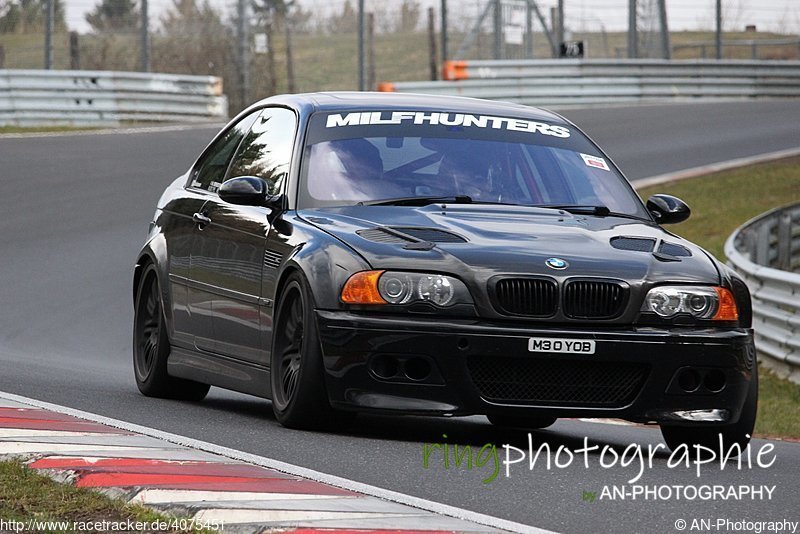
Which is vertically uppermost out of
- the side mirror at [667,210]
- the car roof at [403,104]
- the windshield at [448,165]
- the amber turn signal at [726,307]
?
the car roof at [403,104]

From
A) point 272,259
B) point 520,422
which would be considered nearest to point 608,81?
point 520,422

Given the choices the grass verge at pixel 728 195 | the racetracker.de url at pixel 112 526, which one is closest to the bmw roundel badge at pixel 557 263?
the racetracker.de url at pixel 112 526

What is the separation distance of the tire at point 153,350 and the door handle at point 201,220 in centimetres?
60

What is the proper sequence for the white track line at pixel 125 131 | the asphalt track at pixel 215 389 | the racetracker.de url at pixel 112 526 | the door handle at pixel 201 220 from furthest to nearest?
the white track line at pixel 125 131
the door handle at pixel 201 220
the asphalt track at pixel 215 389
the racetracker.de url at pixel 112 526

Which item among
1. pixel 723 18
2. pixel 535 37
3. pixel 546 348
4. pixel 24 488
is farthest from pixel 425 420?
pixel 723 18

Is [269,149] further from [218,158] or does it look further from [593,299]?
[593,299]

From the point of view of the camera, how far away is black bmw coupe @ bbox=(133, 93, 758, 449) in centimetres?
657

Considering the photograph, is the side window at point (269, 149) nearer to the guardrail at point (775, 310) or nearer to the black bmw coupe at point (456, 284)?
the black bmw coupe at point (456, 284)

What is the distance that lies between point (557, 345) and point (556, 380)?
17 cm

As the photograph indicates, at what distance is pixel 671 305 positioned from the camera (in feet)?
22.0

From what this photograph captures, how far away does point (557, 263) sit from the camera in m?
6.63

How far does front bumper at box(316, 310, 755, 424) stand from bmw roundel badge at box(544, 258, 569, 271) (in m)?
0.24

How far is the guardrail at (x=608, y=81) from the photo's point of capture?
3238cm

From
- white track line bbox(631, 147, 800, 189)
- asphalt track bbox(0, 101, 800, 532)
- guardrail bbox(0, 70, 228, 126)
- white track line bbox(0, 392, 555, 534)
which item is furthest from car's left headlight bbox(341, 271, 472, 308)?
guardrail bbox(0, 70, 228, 126)
